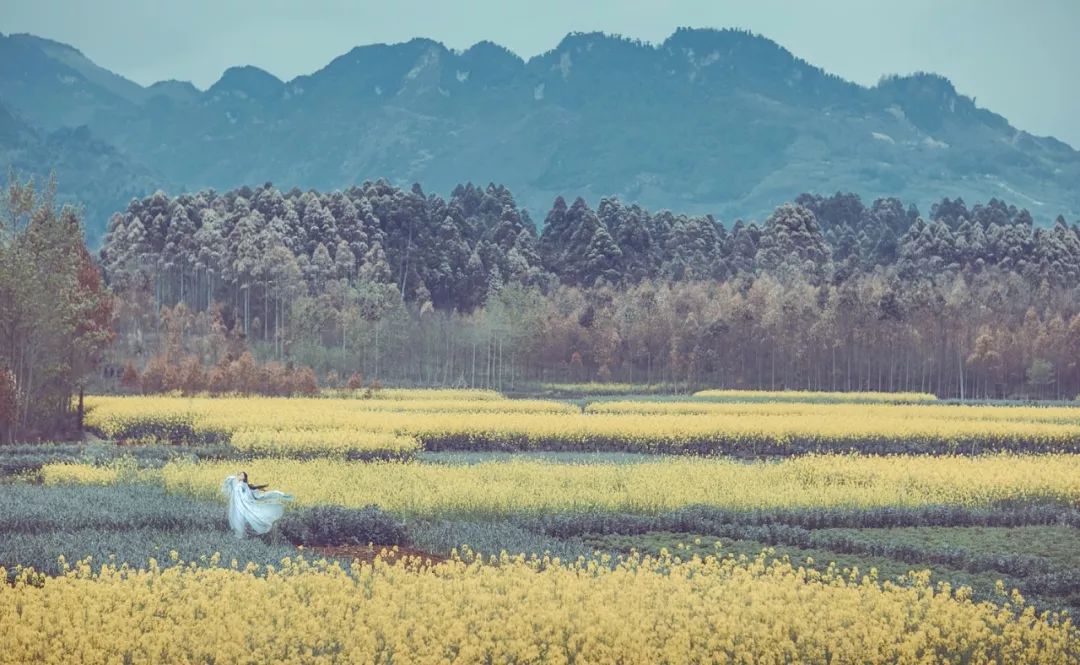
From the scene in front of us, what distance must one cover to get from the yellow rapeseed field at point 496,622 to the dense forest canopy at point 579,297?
56.9 metres

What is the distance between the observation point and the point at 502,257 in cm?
10856

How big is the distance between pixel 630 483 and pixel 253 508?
8588 millimetres

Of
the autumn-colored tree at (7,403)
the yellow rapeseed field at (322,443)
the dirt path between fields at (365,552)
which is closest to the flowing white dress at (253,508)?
the dirt path between fields at (365,552)

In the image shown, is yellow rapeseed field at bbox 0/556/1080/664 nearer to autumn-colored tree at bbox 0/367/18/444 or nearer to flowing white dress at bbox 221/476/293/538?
flowing white dress at bbox 221/476/293/538

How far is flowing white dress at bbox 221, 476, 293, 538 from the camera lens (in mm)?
17219

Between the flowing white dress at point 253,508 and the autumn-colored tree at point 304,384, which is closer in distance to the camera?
the flowing white dress at point 253,508

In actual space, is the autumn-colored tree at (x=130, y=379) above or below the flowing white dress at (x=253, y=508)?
above

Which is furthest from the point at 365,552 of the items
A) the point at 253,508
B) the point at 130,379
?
the point at 130,379

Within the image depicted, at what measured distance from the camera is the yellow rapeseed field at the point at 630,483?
21.0 meters

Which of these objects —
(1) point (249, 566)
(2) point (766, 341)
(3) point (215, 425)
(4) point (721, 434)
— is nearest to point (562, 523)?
(1) point (249, 566)

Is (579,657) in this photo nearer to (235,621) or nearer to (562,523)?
(235,621)

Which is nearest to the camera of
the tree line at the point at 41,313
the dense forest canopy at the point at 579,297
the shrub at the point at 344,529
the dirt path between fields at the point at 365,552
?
the dirt path between fields at the point at 365,552

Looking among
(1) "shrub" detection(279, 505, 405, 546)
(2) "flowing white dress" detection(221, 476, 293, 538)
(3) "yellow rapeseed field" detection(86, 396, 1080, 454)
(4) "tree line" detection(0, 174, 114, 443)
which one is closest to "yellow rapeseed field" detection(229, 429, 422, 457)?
(3) "yellow rapeseed field" detection(86, 396, 1080, 454)

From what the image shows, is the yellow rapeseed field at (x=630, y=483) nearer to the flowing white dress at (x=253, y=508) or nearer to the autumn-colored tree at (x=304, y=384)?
the flowing white dress at (x=253, y=508)
